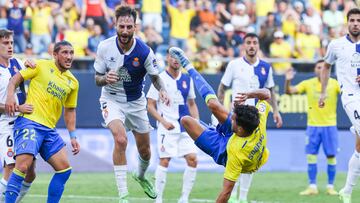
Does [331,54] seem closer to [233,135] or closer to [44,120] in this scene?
[233,135]

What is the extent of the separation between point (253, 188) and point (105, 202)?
419 centimetres

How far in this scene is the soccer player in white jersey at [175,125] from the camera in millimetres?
15352

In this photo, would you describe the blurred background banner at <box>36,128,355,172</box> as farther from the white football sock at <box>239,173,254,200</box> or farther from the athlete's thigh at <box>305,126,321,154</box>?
the white football sock at <box>239,173,254,200</box>

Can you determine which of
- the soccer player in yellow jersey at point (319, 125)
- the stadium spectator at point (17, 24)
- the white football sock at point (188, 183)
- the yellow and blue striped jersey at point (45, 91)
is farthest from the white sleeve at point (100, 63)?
the stadium spectator at point (17, 24)

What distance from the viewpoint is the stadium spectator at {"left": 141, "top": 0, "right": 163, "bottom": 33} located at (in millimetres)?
24516

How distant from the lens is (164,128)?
16016 millimetres

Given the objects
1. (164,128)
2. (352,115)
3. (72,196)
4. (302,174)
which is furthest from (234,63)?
(302,174)

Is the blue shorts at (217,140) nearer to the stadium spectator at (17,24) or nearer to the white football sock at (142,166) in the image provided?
the white football sock at (142,166)

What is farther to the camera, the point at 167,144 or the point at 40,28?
the point at 40,28

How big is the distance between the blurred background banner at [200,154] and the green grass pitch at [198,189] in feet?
2.27

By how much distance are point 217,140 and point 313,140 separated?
637 cm

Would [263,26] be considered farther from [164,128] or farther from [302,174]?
[164,128]

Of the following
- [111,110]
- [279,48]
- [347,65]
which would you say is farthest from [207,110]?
[111,110]

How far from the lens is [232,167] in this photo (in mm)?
11516
